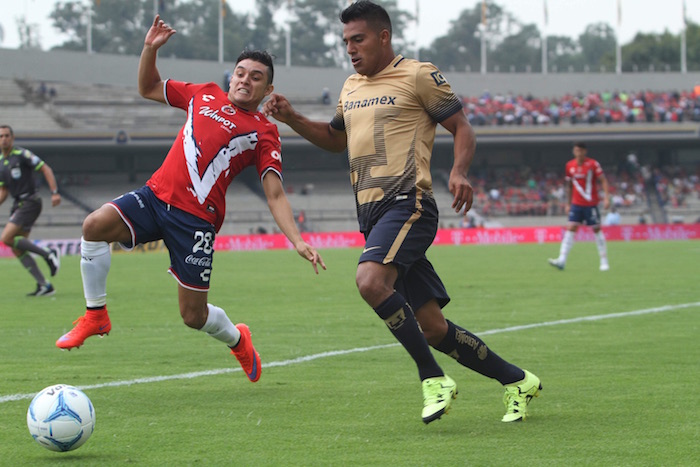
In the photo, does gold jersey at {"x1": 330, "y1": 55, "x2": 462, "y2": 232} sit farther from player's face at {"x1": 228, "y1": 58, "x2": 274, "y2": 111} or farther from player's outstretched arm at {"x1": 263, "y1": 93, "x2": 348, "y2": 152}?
player's face at {"x1": 228, "y1": 58, "x2": 274, "y2": 111}

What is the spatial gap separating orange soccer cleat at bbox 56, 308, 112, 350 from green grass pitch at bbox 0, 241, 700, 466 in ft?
1.30

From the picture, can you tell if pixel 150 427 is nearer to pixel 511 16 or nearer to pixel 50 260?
pixel 50 260

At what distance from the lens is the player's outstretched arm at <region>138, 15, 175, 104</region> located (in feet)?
20.3

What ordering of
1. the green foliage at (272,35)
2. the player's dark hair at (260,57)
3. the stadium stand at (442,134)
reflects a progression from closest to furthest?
the player's dark hair at (260,57) < the stadium stand at (442,134) < the green foliage at (272,35)

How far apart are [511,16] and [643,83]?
5245 cm

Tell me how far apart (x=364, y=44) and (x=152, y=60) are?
1.73 m

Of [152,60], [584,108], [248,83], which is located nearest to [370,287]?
[248,83]

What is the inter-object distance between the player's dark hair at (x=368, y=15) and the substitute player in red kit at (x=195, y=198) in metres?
0.99

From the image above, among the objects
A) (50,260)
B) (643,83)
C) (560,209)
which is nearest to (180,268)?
(50,260)

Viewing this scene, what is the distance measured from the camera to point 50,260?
14375 mm

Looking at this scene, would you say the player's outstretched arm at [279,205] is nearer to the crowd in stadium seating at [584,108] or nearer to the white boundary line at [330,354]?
the white boundary line at [330,354]

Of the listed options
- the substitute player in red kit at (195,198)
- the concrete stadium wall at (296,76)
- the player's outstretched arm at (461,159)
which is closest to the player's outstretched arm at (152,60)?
the substitute player in red kit at (195,198)

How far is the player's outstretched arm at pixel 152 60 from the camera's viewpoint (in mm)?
6183

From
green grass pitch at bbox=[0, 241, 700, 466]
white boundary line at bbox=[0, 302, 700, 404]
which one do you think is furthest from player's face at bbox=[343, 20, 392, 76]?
white boundary line at bbox=[0, 302, 700, 404]
